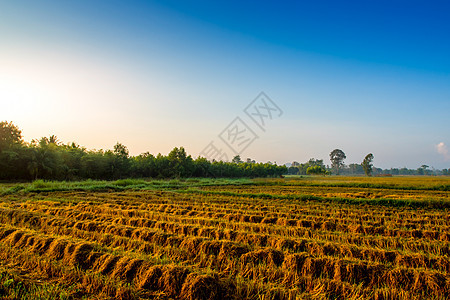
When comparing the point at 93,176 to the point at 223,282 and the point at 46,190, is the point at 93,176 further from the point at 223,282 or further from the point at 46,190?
the point at 223,282

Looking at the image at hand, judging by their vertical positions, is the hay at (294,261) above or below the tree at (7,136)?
below

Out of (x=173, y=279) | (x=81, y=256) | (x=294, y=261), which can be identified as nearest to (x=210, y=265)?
(x=173, y=279)

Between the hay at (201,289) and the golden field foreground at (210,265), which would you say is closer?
the hay at (201,289)

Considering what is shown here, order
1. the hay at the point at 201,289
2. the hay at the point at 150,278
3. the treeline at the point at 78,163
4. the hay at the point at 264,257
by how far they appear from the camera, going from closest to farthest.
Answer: the hay at the point at 201,289, the hay at the point at 150,278, the hay at the point at 264,257, the treeline at the point at 78,163

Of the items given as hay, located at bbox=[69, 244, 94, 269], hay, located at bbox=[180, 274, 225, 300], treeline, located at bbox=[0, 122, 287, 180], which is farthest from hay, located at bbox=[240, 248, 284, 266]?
treeline, located at bbox=[0, 122, 287, 180]

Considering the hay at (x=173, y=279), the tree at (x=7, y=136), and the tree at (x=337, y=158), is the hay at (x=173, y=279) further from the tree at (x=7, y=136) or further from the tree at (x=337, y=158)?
the tree at (x=337, y=158)

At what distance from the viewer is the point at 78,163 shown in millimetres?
39719

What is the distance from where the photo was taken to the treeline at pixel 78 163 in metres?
31.9

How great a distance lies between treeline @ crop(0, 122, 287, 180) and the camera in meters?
31.9

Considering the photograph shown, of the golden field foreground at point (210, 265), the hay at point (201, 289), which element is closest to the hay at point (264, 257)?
the golden field foreground at point (210, 265)

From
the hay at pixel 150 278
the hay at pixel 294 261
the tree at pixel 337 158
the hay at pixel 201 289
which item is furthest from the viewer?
the tree at pixel 337 158

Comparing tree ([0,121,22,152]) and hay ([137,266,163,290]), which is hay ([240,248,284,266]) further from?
tree ([0,121,22,152])

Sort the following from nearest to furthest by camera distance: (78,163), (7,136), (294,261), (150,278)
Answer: (150,278), (294,261), (7,136), (78,163)

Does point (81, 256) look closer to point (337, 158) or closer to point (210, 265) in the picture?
point (210, 265)
